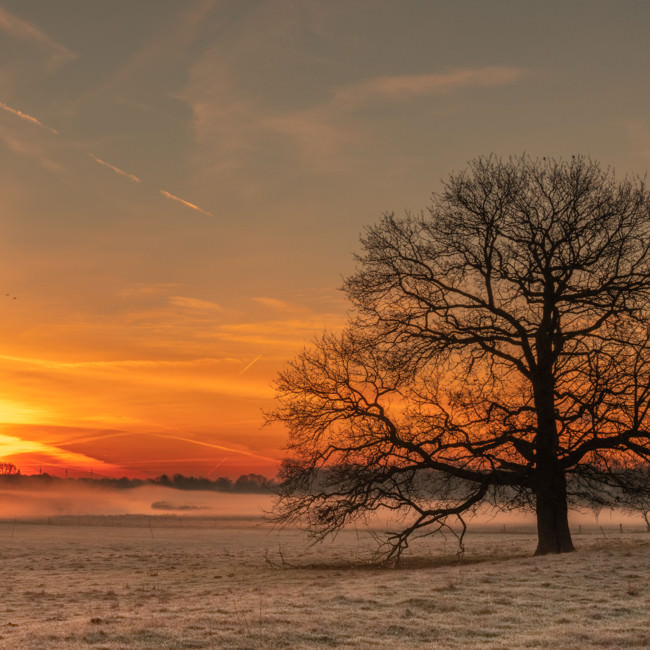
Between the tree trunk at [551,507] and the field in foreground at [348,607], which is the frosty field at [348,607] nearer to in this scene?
the field in foreground at [348,607]

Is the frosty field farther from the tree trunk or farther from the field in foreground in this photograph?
the tree trunk

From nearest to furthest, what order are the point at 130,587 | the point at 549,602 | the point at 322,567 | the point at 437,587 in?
1. the point at 549,602
2. the point at 437,587
3. the point at 130,587
4. the point at 322,567

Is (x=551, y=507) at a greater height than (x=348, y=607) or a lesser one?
greater

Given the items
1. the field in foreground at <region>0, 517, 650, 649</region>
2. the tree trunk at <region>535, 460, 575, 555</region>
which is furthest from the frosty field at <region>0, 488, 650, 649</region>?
the tree trunk at <region>535, 460, 575, 555</region>

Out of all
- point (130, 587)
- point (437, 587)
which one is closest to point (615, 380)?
point (437, 587)

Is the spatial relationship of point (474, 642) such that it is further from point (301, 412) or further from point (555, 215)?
point (555, 215)

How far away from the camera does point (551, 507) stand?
82.3 feet

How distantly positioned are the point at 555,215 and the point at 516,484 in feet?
28.3

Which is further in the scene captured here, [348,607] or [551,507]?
[551,507]

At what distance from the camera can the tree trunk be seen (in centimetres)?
2505

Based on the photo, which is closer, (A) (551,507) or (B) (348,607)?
(B) (348,607)

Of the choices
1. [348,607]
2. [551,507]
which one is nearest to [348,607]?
[348,607]

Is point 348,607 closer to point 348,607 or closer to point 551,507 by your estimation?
point 348,607

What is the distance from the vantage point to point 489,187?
26.4m
